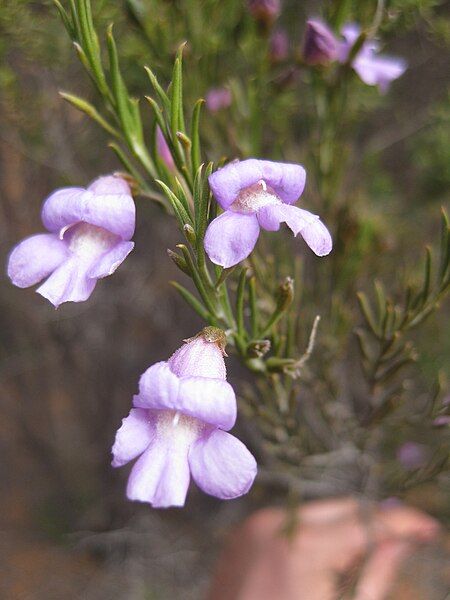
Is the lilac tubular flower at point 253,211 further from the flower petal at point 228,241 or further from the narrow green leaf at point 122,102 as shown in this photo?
the narrow green leaf at point 122,102

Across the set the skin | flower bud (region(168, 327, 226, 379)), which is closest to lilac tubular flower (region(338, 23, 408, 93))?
flower bud (region(168, 327, 226, 379))

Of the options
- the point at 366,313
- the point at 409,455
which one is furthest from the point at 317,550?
the point at 366,313

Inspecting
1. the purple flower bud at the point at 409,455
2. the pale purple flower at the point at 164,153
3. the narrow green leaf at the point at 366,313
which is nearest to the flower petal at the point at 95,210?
the pale purple flower at the point at 164,153

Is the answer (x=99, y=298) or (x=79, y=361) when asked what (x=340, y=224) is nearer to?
(x=99, y=298)

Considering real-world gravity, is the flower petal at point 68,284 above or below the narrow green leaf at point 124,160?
below

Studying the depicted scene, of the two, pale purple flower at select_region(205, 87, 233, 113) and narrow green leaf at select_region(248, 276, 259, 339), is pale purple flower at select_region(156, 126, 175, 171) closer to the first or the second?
narrow green leaf at select_region(248, 276, 259, 339)

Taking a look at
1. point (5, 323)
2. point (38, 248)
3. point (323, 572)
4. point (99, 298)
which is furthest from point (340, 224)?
point (5, 323)
